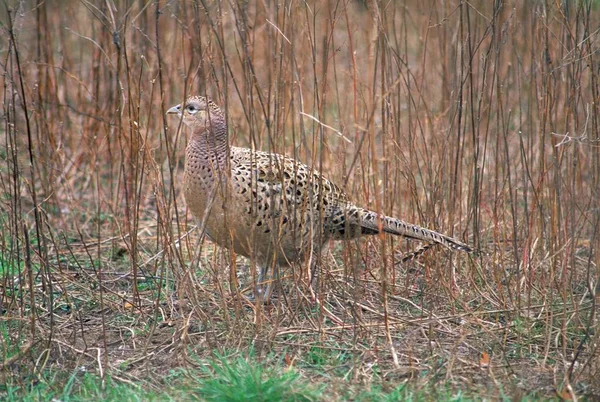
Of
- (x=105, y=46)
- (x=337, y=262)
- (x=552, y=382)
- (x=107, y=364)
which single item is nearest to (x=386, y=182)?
(x=337, y=262)

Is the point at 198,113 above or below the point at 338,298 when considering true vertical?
above

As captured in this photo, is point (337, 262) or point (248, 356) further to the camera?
point (337, 262)

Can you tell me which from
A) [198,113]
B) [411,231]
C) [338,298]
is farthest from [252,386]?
[198,113]

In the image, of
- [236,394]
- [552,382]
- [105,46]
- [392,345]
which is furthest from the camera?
[105,46]

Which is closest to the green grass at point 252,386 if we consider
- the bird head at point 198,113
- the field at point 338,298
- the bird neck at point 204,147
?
the field at point 338,298

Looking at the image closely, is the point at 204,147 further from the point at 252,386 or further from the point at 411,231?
the point at 252,386

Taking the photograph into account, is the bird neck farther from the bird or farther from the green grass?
the green grass

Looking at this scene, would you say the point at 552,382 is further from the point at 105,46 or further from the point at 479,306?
the point at 105,46

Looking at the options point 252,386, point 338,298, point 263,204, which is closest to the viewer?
point 252,386

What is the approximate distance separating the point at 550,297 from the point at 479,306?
335 millimetres

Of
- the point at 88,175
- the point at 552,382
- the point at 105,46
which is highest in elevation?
the point at 105,46

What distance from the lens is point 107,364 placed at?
3.27 meters

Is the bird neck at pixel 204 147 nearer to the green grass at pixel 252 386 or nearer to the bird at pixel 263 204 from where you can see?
the bird at pixel 263 204

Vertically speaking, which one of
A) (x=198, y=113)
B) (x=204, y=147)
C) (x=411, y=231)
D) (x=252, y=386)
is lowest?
(x=252, y=386)
